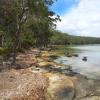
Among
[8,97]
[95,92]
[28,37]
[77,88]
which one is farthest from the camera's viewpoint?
[28,37]

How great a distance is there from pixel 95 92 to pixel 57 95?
393cm

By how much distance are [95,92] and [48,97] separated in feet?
16.1

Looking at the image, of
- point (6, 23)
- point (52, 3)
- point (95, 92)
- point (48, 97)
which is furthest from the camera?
point (6, 23)

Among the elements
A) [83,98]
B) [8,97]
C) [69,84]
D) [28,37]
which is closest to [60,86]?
[69,84]

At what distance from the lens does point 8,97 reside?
16.3 m

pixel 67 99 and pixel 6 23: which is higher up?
pixel 6 23

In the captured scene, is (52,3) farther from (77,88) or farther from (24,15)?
(77,88)

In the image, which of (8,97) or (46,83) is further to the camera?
(46,83)

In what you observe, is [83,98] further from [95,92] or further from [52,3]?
[52,3]

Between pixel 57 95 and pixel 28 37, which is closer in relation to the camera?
pixel 57 95

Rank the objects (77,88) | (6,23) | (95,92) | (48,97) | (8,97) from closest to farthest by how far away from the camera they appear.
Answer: (8,97) < (48,97) < (95,92) < (77,88) < (6,23)

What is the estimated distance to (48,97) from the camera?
57.4 ft

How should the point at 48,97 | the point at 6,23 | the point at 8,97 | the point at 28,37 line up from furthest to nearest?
the point at 28,37, the point at 6,23, the point at 48,97, the point at 8,97

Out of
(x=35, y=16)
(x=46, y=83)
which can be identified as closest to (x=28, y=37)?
(x=35, y=16)
